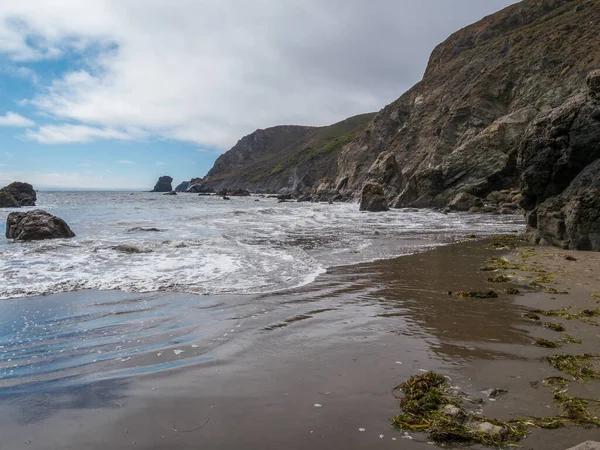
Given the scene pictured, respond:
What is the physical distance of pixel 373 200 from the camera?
38469mm

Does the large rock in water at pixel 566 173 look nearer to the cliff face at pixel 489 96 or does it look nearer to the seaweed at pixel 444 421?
the seaweed at pixel 444 421

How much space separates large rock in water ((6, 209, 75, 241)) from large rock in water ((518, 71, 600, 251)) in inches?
749

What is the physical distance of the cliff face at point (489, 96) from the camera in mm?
37969

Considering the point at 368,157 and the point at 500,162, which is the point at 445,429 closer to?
the point at 500,162

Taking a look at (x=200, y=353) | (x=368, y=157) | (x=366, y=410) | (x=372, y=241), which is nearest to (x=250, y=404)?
(x=366, y=410)

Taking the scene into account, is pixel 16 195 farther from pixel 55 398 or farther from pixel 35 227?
pixel 55 398

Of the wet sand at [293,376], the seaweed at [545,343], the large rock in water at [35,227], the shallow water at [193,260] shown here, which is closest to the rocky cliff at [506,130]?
the shallow water at [193,260]

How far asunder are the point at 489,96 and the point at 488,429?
51.7 meters

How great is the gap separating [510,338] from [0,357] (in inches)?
263

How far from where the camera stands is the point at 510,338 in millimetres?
5348

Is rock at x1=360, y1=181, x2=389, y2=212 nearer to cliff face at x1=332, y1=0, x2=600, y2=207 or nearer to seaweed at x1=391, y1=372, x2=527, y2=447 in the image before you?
cliff face at x1=332, y1=0, x2=600, y2=207

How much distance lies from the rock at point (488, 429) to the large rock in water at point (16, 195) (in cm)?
5479

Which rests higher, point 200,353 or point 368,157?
point 368,157

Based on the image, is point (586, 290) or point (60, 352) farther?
point (586, 290)
